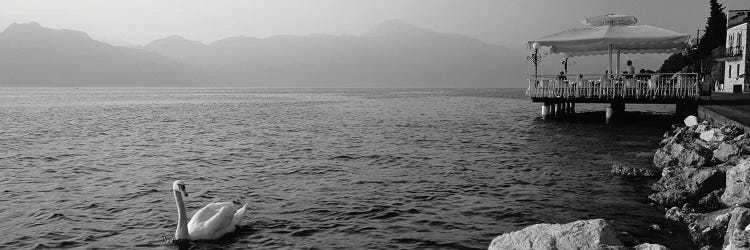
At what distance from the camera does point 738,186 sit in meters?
10.9

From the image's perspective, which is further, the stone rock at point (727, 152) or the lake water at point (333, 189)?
the stone rock at point (727, 152)

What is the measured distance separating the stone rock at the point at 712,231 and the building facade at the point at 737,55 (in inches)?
1955

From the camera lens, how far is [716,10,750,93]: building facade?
174ft

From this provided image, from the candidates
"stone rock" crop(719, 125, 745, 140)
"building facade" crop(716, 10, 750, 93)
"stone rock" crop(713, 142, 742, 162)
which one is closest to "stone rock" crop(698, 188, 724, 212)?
"stone rock" crop(713, 142, 742, 162)

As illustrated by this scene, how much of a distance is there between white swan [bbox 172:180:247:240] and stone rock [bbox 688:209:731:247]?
26.3 feet

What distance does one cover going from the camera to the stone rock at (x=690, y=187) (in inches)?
476

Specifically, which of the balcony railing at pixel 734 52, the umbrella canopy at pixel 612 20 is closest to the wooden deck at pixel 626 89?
the umbrella canopy at pixel 612 20

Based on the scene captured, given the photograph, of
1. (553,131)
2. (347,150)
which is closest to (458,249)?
(347,150)

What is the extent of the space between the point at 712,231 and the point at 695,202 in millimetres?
2735

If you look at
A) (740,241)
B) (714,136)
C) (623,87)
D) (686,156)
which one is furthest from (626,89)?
(740,241)

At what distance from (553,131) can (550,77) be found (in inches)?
141

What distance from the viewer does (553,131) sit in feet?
98.6

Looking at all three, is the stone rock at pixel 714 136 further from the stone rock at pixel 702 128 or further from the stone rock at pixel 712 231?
the stone rock at pixel 712 231

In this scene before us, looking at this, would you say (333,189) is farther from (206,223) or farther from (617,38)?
(617,38)
